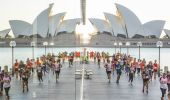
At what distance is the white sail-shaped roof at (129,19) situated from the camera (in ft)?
281

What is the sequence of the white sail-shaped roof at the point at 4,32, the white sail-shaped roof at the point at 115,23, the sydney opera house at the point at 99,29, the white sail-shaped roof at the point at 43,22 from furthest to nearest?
1. the white sail-shaped roof at the point at 4,32
2. the white sail-shaped roof at the point at 115,23
3. the sydney opera house at the point at 99,29
4. the white sail-shaped roof at the point at 43,22

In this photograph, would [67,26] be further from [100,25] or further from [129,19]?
[129,19]

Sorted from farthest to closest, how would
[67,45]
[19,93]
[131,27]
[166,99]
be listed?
[67,45]
[131,27]
[19,93]
[166,99]

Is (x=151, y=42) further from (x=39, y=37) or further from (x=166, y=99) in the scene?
(x=166, y=99)

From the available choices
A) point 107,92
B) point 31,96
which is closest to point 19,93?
point 31,96

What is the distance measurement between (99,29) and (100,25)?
2.32 meters

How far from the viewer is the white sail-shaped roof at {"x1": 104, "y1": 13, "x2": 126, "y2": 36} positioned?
91.4 meters

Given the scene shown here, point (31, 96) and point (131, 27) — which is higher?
point (131, 27)

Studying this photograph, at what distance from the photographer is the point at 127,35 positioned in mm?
101375

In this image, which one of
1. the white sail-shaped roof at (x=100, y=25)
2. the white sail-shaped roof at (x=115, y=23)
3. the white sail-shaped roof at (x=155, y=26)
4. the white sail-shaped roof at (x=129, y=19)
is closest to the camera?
the white sail-shaped roof at (x=129, y=19)

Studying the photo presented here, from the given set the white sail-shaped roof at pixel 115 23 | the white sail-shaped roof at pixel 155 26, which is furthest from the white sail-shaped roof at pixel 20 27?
the white sail-shaped roof at pixel 155 26

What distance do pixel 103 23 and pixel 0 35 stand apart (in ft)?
91.6

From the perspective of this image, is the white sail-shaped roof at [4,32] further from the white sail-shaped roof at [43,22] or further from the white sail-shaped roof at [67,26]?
the white sail-shaped roof at [67,26]

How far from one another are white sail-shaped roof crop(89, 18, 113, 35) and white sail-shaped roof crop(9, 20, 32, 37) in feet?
52.7
